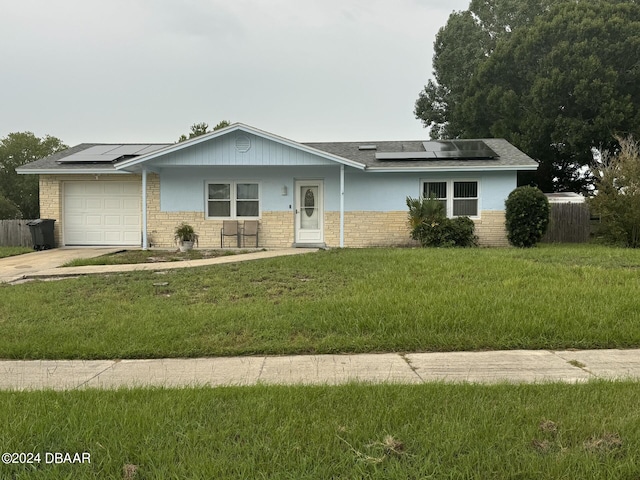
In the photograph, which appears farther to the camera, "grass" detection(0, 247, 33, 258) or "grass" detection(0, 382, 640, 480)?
"grass" detection(0, 247, 33, 258)

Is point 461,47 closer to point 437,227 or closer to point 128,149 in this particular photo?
point 437,227

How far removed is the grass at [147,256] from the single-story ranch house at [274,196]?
1328 millimetres

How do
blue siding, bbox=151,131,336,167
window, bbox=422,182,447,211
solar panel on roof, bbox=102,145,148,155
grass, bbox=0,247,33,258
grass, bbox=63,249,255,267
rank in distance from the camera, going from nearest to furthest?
grass, bbox=63,249,255,267
grass, bbox=0,247,33,258
blue siding, bbox=151,131,336,167
window, bbox=422,182,447,211
solar panel on roof, bbox=102,145,148,155

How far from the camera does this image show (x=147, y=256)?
43.4ft

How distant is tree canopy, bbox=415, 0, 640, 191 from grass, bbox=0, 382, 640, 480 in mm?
22521

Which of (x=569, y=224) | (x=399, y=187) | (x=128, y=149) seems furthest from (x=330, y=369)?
(x=128, y=149)

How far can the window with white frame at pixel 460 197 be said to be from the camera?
15.5m

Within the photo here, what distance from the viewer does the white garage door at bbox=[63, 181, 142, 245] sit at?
53.6 feet

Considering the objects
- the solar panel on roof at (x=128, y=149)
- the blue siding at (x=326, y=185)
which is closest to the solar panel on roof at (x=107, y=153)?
the solar panel on roof at (x=128, y=149)

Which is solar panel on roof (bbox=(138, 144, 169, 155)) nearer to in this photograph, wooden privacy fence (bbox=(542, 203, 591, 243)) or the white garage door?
the white garage door

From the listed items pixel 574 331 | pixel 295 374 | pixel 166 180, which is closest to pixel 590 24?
pixel 166 180

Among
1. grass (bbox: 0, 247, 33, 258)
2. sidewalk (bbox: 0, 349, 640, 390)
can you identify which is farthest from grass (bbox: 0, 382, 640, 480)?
grass (bbox: 0, 247, 33, 258)

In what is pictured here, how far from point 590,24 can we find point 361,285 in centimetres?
2332

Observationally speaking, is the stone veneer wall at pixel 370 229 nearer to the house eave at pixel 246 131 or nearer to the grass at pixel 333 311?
the house eave at pixel 246 131
